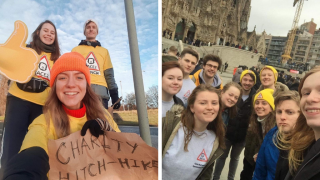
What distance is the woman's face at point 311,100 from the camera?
127 centimetres

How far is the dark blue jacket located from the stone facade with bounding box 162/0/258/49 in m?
0.71

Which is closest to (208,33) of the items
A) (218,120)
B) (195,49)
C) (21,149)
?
(195,49)

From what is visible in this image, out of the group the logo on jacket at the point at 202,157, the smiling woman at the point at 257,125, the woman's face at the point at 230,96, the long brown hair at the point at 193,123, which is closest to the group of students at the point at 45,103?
the long brown hair at the point at 193,123

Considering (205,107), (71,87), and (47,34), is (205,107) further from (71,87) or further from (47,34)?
(47,34)

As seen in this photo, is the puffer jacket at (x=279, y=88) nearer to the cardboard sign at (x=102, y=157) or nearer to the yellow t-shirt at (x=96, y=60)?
the cardboard sign at (x=102, y=157)

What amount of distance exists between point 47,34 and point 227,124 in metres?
1.50

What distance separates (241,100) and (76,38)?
Result: 1.33 meters

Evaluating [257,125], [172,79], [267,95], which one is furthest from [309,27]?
[172,79]

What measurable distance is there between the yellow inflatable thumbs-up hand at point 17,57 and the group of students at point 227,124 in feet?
3.08

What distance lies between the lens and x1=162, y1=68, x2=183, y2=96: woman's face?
1576mm

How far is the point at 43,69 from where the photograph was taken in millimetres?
1422

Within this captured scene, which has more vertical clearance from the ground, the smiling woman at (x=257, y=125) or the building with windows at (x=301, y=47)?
the building with windows at (x=301, y=47)

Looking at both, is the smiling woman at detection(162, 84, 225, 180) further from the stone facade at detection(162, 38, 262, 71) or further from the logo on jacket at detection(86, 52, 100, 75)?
the logo on jacket at detection(86, 52, 100, 75)

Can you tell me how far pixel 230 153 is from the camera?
1.74 meters
